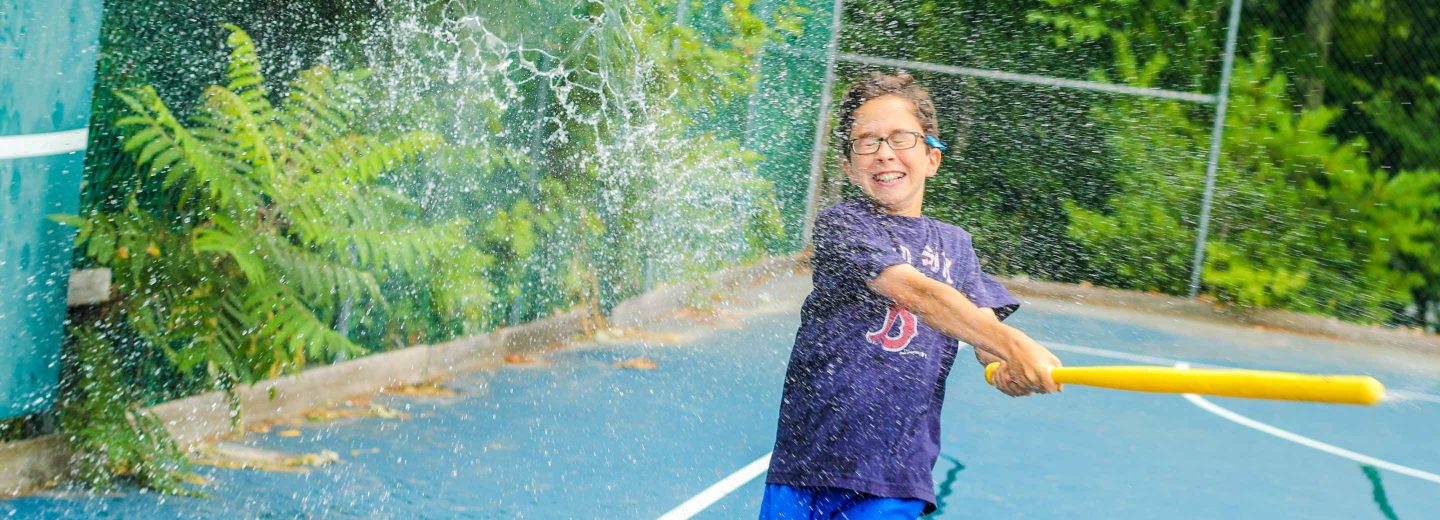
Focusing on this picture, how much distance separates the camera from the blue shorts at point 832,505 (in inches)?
124

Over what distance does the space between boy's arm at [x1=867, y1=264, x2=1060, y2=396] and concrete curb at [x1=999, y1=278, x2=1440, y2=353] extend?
10.3 m

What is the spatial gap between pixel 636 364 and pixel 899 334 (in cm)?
476

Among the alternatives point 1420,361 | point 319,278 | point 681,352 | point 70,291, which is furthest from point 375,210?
point 1420,361

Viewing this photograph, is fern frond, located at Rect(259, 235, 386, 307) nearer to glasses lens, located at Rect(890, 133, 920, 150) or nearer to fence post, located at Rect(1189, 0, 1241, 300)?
glasses lens, located at Rect(890, 133, 920, 150)

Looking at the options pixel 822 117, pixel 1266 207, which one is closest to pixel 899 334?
pixel 822 117

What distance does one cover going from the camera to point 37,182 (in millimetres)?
4605

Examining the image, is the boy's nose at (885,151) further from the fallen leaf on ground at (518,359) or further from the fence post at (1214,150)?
the fence post at (1214,150)

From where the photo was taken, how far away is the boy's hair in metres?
3.47

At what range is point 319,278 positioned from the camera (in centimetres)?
557

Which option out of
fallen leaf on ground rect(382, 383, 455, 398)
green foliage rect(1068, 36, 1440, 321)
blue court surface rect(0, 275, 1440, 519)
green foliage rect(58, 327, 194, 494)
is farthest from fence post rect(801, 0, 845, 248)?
green foliage rect(58, 327, 194, 494)

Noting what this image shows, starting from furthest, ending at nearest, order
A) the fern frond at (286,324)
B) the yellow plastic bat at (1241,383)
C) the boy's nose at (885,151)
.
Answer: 1. the fern frond at (286,324)
2. the boy's nose at (885,151)
3. the yellow plastic bat at (1241,383)

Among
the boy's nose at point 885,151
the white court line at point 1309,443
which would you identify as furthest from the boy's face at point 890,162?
the white court line at point 1309,443

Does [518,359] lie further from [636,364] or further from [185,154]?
[185,154]

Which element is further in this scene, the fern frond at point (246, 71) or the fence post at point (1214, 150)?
the fence post at point (1214, 150)
